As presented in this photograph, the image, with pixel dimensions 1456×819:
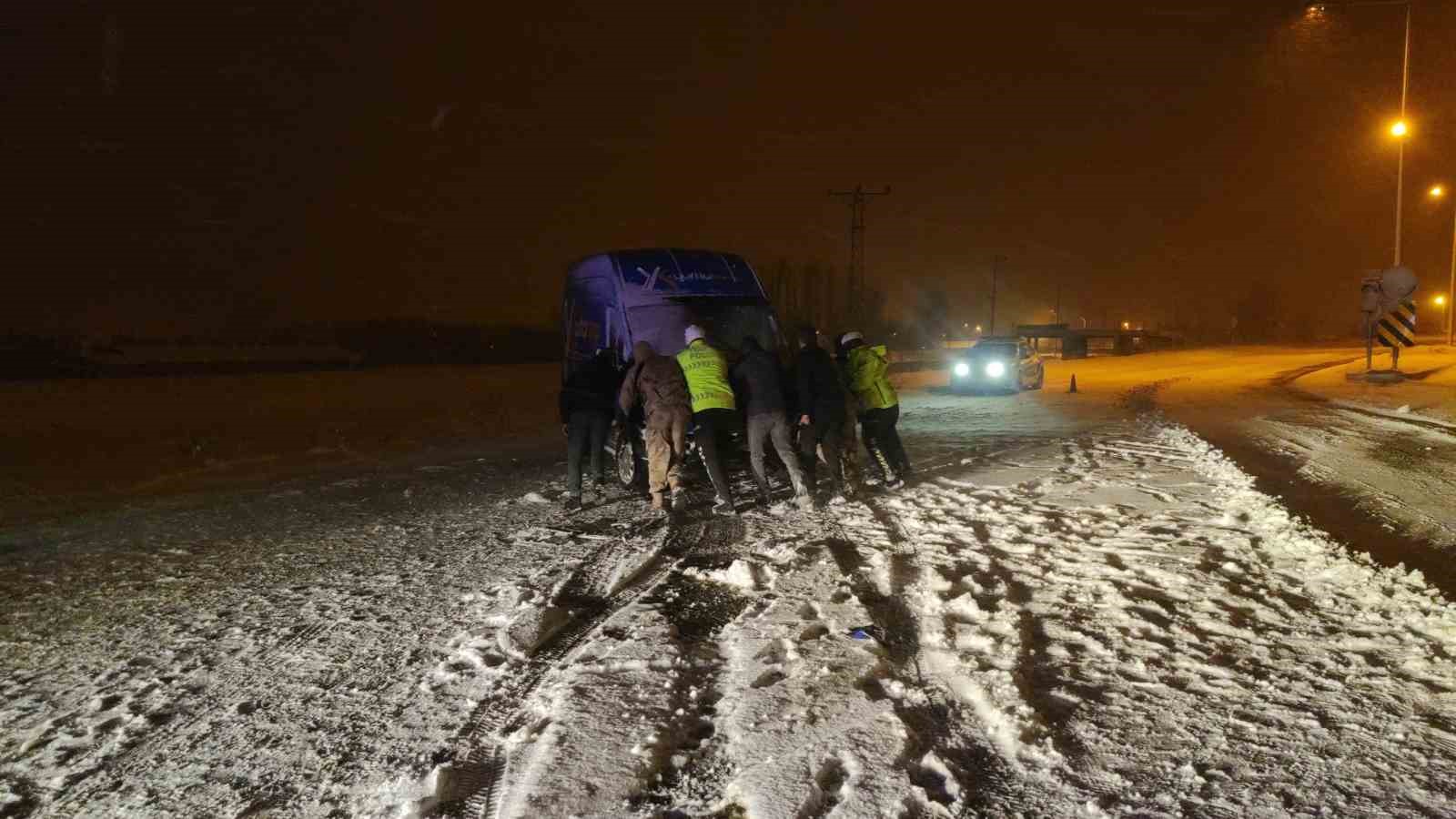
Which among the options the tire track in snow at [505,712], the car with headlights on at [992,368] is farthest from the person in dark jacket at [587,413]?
the car with headlights on at [992,368]

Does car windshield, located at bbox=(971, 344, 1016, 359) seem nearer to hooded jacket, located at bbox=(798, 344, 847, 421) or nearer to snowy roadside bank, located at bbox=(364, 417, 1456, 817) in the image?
hooded jacket, located at bbox=(798, 344, 847, 421)

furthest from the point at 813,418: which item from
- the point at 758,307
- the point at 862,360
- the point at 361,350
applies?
the point at 361,350

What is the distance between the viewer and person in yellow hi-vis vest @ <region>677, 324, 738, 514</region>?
8.28 meters

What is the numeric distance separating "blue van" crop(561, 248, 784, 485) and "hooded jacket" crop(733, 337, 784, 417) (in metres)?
1.12

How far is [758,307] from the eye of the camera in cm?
1073

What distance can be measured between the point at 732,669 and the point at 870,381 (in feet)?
17.5

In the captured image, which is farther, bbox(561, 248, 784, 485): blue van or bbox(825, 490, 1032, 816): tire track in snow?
bbox(561, 248, 784, 485): blue van

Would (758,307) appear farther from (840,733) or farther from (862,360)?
(840,733)

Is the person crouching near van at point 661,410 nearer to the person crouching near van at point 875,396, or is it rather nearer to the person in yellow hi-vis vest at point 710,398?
the person in yellow hi-vis vest at point 710,398

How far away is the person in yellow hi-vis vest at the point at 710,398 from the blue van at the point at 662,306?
1232mm

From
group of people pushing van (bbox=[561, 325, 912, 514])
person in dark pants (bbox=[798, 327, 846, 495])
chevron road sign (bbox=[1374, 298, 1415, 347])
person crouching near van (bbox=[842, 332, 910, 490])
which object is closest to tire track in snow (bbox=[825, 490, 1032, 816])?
group of people pushing van (bbox=[561, 325, 912, 514])

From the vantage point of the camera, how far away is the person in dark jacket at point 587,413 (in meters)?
8.93

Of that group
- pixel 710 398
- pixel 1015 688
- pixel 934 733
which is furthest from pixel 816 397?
pixel 934 733

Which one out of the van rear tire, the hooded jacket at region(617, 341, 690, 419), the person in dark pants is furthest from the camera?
the van rear tire
